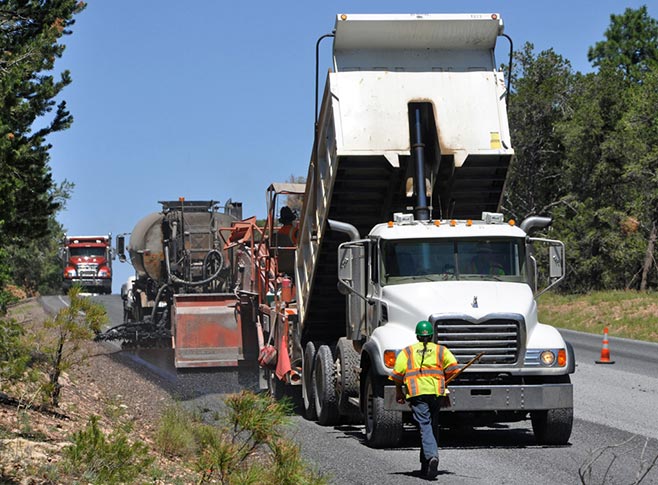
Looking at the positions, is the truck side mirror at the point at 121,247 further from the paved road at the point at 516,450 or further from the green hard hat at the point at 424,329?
the green hard hat at the point at 424,329

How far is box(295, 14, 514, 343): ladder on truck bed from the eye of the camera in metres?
13.4

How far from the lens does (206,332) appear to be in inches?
766

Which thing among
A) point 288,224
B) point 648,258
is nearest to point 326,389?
point 288,224

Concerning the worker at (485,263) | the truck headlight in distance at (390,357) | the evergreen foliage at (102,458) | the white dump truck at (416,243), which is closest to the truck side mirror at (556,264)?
the white dump truck at (416,243)

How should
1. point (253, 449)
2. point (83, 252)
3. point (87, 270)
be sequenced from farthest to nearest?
point (83, 252) < point (87, 270) < point (253, 449)

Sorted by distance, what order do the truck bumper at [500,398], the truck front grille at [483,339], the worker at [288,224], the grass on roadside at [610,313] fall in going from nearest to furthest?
1. the truck bumper at [500,398]
2. the truck front grille at [483,339]
3. the worker at [288,224]
4. the grass on roadside at [610,313]

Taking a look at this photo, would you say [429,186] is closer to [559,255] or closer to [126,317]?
[559,255]

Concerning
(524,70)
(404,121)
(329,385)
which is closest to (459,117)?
(404,121)

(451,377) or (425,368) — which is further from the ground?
(425,368)

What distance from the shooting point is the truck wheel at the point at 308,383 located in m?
14.5

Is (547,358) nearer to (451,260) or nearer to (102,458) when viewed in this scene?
(451,260)

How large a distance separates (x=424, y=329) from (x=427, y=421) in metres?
0.85

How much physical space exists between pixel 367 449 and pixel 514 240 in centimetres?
284

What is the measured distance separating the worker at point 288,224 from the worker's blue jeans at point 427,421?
6155 millimetres
